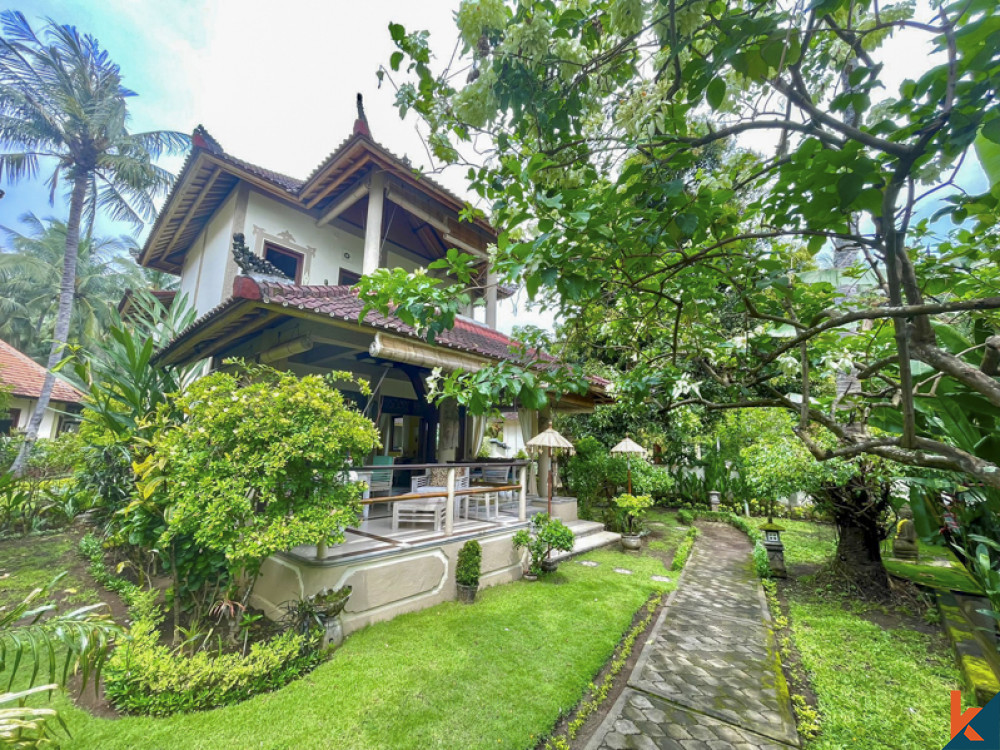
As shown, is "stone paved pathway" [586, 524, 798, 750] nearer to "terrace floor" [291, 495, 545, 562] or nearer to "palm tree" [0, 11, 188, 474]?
"terrace floor" [291, 495, 545, 562]

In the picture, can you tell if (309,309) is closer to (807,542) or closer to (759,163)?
(759,163)

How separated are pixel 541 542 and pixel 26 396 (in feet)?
72.7

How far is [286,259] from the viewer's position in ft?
29.4

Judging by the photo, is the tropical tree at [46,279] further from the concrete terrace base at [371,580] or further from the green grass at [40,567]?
the concrete terrace base at [371,580]

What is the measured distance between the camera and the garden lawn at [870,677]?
3.21 metres

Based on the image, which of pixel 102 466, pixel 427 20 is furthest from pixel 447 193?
pixel 102 466

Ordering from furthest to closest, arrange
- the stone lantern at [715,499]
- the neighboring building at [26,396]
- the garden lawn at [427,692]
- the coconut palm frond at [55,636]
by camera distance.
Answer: the neighboring building at [26,396] < the stone lantern at [715,499] < the garden lawn at [427,692] < the coconut palm frond at [55,636]

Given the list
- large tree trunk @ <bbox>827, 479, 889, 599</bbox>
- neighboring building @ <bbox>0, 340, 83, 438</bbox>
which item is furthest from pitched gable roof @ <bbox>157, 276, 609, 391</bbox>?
neighboring building @ <bbox>0, 340, 83, 438</bbox>

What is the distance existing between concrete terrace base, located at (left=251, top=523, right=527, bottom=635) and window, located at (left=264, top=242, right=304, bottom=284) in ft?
20.2

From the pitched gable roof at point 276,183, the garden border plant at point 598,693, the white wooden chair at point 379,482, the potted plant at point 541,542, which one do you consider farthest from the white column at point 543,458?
the pitched gable roof at point 276,183

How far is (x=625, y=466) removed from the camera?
11.5 m

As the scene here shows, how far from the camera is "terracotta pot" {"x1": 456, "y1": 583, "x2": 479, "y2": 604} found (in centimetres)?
549

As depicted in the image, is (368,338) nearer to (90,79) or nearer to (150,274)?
(90,79)

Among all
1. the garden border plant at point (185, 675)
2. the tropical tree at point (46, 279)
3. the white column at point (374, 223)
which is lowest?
the garden border plant at point (185, 675)
